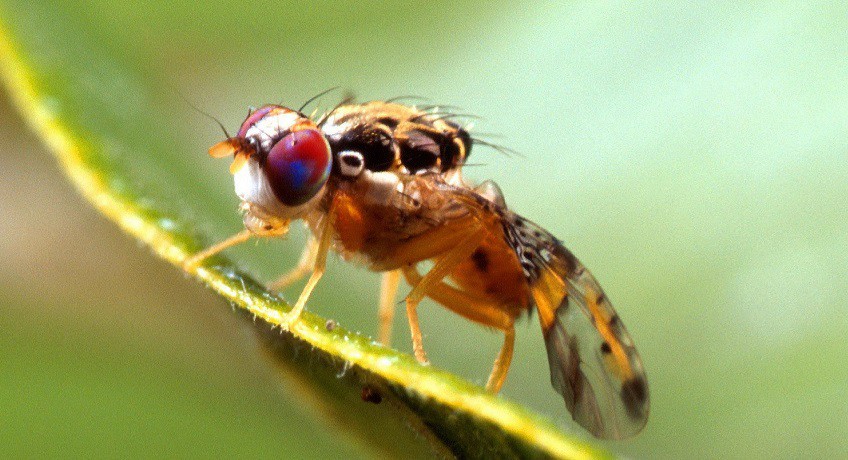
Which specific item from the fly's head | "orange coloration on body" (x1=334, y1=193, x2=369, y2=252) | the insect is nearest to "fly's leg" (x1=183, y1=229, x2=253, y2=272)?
the insect

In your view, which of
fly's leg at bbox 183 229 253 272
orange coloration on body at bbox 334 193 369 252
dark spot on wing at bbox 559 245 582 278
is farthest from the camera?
orange coloration on body at bbox 334 193 369 252

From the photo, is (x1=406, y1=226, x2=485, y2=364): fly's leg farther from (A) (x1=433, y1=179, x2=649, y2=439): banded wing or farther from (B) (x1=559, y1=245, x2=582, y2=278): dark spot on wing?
(B) (x1=559, y1=245, x2=582, y2=278): dark spot on wing

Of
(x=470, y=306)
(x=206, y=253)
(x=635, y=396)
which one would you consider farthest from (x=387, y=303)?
(x=206, y=253)

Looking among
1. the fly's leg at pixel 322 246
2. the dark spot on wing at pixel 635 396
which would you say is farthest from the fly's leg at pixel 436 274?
the dark spot on wing at pixel 635 396

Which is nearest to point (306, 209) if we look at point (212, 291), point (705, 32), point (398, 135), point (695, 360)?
point (398, 135)

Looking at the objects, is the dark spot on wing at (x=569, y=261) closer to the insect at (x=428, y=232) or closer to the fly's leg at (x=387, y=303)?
the insect at (x=428, y=232)

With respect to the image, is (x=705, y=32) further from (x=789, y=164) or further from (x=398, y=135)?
(x=398, y=135)
